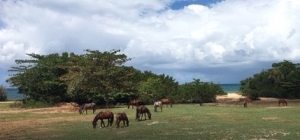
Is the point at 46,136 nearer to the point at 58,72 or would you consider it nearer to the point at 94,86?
the point at 94,86

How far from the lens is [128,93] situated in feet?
196

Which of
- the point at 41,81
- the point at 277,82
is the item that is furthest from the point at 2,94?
the point at 277,82

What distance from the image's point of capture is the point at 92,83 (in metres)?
54.0

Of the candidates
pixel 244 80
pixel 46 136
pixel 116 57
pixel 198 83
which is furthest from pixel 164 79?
pixel 46 136

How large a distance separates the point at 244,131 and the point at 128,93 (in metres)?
37.9

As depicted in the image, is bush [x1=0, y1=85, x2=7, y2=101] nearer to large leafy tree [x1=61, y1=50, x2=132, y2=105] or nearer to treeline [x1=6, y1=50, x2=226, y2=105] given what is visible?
treeline [x1=6, y1=50, x2=226, y2=105]

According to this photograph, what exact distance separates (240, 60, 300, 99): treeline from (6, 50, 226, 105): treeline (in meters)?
14.4

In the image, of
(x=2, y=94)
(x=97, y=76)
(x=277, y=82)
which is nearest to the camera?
(x=97, y=76)

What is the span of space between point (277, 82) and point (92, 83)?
→ 127 ft

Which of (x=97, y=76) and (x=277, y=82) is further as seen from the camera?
(x=277, y=82)

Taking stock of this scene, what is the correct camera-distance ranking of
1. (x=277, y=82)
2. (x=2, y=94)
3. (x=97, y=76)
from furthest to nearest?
(x=2, y=94) → (x=277, y=82) → (x=97, y=76)

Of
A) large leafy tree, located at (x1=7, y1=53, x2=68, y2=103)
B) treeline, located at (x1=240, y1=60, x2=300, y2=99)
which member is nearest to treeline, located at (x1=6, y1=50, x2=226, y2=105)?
large leafy tree, located at (x1=7, y1=53, x2=68, y2=103)

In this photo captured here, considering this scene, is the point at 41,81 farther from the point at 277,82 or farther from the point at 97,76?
the point at 277,82

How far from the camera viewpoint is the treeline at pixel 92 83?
2125 inches
